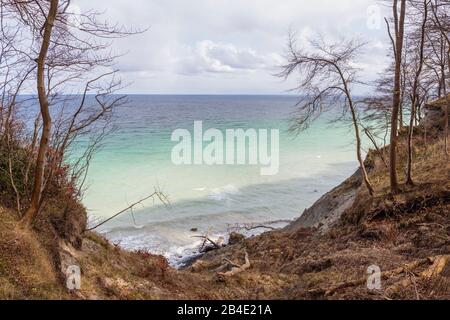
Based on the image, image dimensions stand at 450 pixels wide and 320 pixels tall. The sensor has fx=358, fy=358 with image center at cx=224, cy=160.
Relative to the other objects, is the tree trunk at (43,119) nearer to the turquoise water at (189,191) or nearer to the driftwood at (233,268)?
the turquoise water at (189,191)

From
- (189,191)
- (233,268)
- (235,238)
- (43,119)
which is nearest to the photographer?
(43,119)

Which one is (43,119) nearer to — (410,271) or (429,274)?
(410,271)

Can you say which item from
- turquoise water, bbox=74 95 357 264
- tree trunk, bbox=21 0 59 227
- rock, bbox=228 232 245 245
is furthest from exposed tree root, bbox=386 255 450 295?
rock, bbox=228 232 245 245

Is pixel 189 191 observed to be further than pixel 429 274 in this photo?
Yes

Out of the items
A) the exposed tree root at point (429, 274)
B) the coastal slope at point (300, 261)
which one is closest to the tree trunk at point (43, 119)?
the coastal slope at point (300, 261)

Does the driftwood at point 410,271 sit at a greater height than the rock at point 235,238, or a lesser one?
greater

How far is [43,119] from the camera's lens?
7023mm

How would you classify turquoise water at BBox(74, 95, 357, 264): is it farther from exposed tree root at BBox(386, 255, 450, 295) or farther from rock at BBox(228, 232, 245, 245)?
exposed tree root at BBox(386, 255, 450, 295)

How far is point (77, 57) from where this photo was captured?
7.36 metres

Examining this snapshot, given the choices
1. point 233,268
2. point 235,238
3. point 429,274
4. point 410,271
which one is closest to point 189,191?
point 235,238

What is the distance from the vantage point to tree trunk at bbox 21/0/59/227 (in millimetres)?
6605

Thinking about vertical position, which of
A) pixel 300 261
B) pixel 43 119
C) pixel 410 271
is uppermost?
pixel 43 119

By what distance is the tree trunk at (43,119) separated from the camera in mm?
6605
